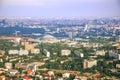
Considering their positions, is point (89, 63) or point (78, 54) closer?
point (89, 63)

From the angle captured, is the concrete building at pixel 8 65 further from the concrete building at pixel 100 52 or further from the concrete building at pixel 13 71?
the concrete building at pixel 100 52

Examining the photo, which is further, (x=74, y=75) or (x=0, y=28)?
(x=0, y=28)

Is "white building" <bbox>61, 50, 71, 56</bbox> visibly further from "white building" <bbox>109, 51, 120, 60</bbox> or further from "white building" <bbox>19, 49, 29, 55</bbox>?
"white building" <bbox>109, 51, 120, 60</bbox>

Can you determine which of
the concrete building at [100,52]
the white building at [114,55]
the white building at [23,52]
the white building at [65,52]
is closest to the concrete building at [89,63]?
the white building at [114,55]

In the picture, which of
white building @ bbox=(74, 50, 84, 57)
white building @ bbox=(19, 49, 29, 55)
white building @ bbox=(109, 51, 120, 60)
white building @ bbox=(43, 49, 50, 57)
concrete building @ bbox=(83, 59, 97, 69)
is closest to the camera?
concrete building @ bbox=(83, 59, 97, 69)

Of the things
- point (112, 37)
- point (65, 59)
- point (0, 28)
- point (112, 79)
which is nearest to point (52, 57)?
point (65, 59)

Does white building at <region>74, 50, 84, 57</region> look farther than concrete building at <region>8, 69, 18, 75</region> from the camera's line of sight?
Yes

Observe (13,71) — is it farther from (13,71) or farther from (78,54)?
(78,54)

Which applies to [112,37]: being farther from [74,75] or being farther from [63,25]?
[74,75]

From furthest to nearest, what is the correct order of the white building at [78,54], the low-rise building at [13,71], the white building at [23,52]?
1. the white building at [23,52]
2. the white building at [78,54]
3. the low-rise building at [13,71]

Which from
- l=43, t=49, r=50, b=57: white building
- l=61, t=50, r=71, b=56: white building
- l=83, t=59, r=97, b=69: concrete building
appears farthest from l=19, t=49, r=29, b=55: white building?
l=83, t=59, r=97, b=69: concrete building

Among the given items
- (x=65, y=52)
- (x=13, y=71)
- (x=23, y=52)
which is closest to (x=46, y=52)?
(x=65, y=52)
